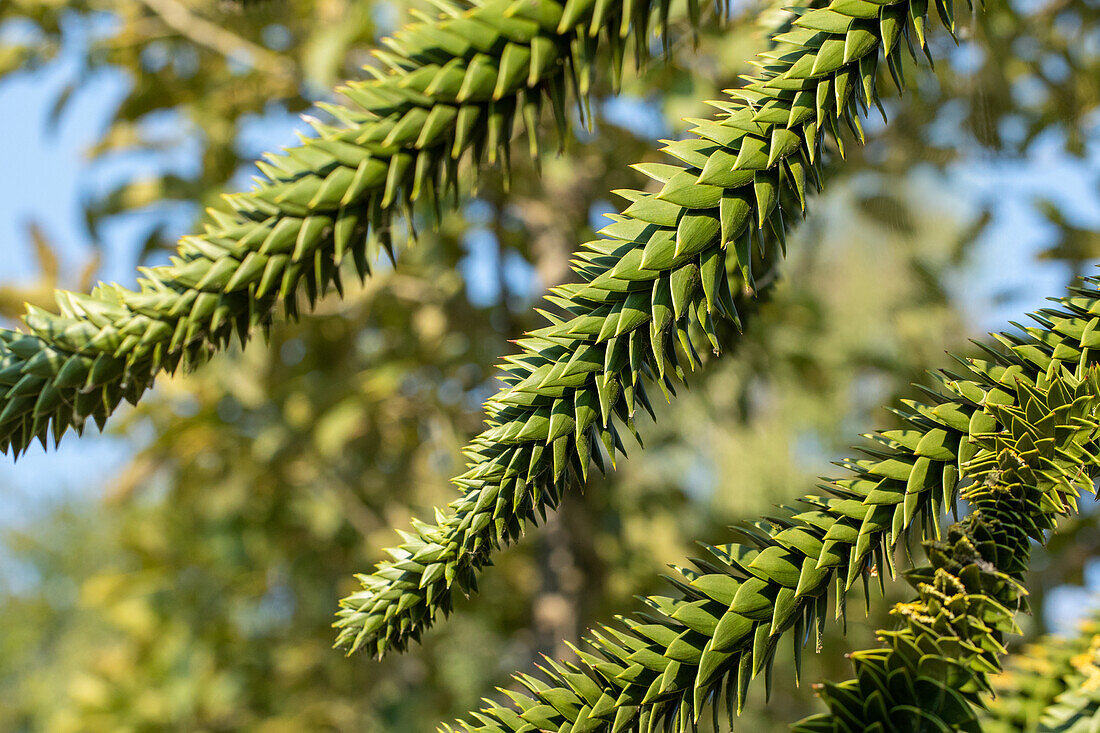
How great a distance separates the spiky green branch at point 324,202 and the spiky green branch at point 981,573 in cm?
39

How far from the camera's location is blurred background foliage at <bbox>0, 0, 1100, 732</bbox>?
6.61 feet

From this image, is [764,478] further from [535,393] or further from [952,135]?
[535,393]

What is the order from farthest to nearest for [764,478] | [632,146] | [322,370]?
[764,478] → [322,370] → [632,146]

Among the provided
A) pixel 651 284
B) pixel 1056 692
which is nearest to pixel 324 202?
pixel 651 284

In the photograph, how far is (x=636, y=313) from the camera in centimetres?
57

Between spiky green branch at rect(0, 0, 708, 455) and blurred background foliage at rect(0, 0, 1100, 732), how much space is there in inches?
34.4

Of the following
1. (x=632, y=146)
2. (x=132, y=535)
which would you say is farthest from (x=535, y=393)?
(x=132, y=535)

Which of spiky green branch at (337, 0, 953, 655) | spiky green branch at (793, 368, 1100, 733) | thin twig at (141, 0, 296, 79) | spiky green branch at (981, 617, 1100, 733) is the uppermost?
thin twig at (141, 0, 296, 79)

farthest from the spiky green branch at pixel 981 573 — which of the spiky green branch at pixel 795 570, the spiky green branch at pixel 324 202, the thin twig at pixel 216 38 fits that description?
the thin twig at pixel 216 38

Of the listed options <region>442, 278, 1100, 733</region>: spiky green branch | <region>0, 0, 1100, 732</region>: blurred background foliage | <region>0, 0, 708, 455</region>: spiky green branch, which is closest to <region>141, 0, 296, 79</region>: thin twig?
<region>0, 0, 1100, 732</region>: blurred background foliage

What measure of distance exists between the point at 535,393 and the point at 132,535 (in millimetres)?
2939

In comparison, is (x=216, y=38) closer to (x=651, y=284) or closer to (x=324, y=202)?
(x=324, y=202)

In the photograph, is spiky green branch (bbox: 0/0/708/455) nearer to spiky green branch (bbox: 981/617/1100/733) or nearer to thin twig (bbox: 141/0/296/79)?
spiky green branch (bbox: 981/617/1100/733)

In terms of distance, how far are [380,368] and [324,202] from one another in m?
1.45
